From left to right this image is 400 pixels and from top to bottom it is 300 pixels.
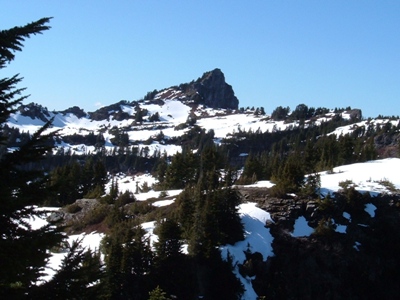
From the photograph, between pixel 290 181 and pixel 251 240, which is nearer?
pixel 251 240

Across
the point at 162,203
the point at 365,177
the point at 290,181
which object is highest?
the point at 365,177

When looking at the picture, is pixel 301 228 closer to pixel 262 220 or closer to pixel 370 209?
pixel 262 220

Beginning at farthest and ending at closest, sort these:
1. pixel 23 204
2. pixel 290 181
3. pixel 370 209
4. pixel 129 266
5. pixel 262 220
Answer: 1. pixel 290 181
2. pixel 370 209
3. pixel 262 220
4. pixel 129 266
5. pixel 23 204

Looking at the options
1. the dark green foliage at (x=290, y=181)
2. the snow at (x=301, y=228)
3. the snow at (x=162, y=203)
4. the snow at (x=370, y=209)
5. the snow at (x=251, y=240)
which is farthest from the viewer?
the snow at (x=162, y=203)

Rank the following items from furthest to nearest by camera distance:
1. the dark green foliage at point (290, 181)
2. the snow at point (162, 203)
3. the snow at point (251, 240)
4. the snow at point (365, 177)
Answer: the snow at point (365, 177) < the snow at point (162, 203) < the dark green foliage at point (290, 181) < the snow at point (251, 240)

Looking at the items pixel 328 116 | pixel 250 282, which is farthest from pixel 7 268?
pixel 328 116

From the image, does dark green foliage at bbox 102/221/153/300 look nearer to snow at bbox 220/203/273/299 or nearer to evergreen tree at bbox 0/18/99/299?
snow at bbox 220/203/273/299

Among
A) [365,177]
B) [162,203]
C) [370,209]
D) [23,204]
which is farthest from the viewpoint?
[365,177]

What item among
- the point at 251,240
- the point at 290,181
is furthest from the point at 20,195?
the point at 290,181

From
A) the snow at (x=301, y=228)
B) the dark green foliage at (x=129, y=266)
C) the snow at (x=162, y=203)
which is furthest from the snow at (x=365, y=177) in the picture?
the dark green foliage at (x=129, y=266)

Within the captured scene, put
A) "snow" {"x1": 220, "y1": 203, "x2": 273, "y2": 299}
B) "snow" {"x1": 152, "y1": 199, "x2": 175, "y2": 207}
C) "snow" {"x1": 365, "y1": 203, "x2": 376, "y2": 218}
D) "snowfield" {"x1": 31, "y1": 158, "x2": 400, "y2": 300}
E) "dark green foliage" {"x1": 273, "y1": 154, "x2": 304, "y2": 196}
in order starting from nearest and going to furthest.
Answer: "snow" {"x1": 220, "y1": 203, "x2": 273, "y2": 299}, "snowfield" {"x1": 31, "y1": 158, "x2": 400, "y2": 300}, "snow" {"x1": 365, "y1": 203, "x2": 376, "y2": 218}, "dark green foliage" {"x1": 273, "y1": 154, "x2": 304, "y2": 196}, "snow" {"x1": 152, "y1": 199, "x2": 175, "y2": 207}

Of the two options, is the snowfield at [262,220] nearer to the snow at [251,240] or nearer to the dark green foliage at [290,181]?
the snow at [251,240]

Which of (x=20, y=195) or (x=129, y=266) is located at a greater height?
(x=20, y=195)

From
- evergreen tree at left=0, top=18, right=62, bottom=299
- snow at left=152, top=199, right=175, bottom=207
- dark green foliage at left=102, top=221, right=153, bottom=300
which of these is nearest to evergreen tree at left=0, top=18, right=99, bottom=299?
evergreen tree at left=0, top=18, right=62, bottom=299
